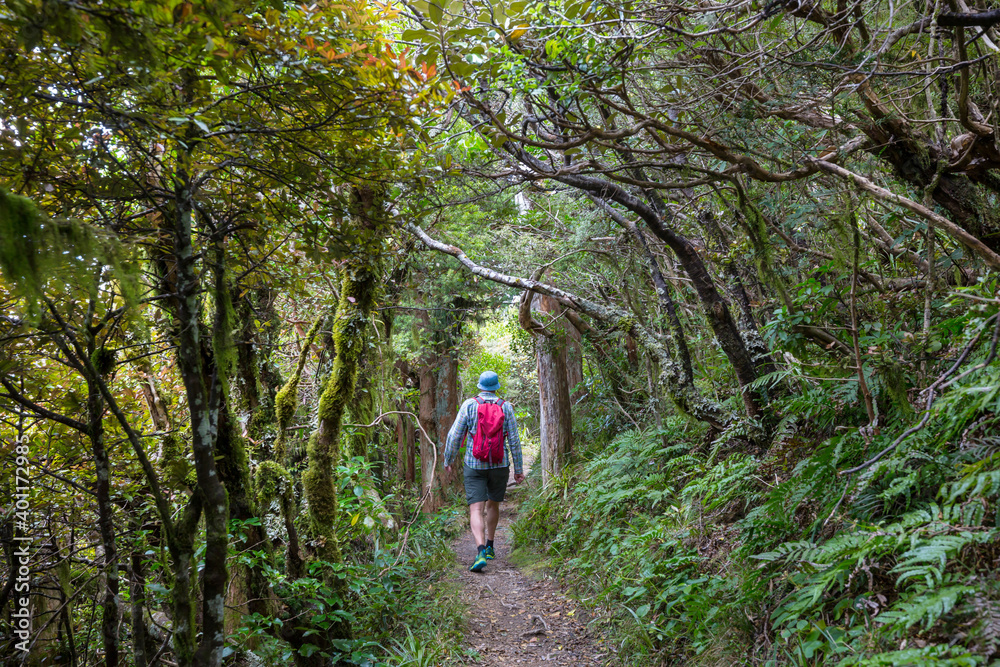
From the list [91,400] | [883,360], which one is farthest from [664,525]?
[91,400]

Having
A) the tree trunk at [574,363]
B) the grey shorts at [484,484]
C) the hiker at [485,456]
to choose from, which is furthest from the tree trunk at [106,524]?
the tree trunk at [574,363]

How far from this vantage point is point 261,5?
2.44 metres

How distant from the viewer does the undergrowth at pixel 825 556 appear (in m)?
2.61

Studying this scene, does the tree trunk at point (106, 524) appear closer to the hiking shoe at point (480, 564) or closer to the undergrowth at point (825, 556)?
the undergrowth at point (825, 556)

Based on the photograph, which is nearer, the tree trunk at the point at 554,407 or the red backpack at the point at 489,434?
the red backpack at the point at 489,434

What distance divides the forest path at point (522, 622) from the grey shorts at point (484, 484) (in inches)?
38.9

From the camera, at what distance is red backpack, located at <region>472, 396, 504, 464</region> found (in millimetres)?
7492

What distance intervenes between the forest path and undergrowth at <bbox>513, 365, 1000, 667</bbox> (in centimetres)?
34

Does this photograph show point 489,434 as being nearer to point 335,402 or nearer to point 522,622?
point 522,622

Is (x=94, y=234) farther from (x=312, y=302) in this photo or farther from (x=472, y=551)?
(x=472, y=551)

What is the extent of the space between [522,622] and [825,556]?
3.67 meters
